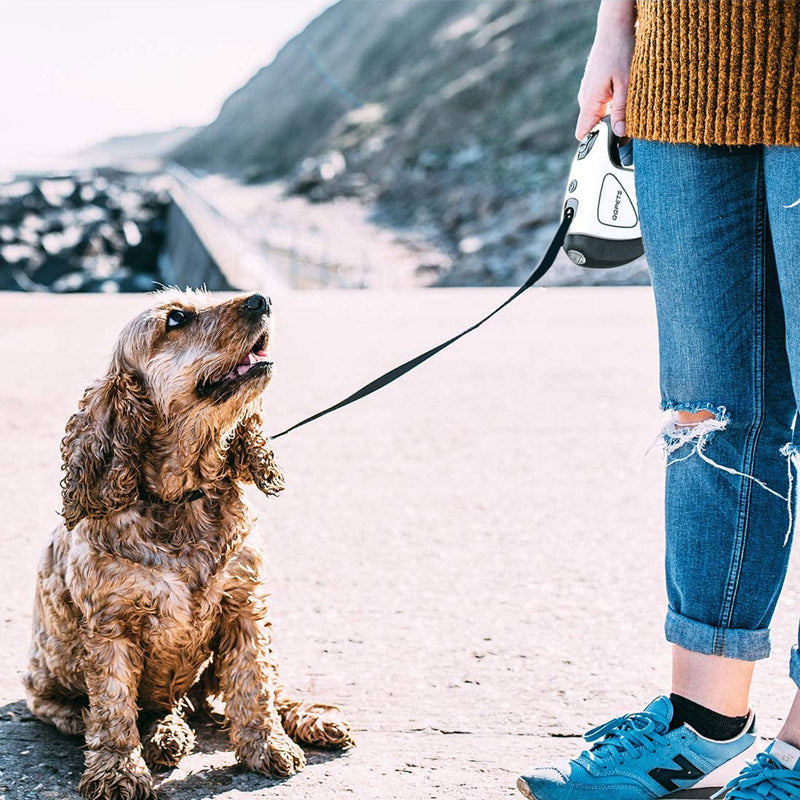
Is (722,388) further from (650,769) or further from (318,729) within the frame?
(318,729)

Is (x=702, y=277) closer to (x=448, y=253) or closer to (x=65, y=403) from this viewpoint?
(x=65, y=403)

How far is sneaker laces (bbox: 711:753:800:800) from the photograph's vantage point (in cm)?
223

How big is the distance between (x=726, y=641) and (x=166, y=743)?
55.2 inches

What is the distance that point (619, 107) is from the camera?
8.47 feet

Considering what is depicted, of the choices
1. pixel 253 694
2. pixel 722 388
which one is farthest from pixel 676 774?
pixel 253 694

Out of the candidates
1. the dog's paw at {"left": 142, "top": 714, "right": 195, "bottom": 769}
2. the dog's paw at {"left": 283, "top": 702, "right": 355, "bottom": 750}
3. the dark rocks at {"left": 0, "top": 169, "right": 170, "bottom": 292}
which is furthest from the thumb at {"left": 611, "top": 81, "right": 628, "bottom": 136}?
the dark rocks at {"left": 0, "top": 169, "right": 170, "bottom": 292}

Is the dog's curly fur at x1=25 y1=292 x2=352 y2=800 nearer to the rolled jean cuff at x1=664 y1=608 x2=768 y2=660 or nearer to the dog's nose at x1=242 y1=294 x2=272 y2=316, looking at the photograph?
the dog's nose at x1=242 y1=294 x2=272 y2=316

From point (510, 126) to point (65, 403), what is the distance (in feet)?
88.1

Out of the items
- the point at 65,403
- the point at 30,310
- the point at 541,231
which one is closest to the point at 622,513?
the point at 65,403

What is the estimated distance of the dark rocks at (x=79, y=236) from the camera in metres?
30.1

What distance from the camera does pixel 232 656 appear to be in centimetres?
283

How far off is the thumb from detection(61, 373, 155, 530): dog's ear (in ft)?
4.44

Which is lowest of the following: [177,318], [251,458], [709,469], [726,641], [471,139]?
[726,641]

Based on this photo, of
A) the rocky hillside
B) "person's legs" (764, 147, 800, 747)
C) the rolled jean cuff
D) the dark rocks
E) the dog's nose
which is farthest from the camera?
the dark rocks
